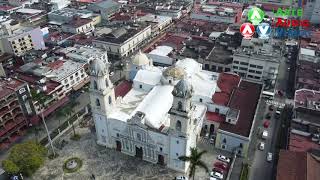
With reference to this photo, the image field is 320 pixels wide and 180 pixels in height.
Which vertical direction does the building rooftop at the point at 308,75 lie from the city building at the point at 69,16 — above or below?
below

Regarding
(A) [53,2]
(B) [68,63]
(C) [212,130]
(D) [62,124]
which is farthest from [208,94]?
(A) [53,2]

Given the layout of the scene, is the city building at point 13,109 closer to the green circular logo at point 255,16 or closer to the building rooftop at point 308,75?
the building rooftop at point 308,75

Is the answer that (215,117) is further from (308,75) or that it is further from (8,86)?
(8,86)

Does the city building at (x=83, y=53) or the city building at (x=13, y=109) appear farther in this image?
the city building at (x=83, y=53)

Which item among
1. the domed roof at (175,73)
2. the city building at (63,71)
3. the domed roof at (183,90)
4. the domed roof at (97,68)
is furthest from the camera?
the city building at (63,71)

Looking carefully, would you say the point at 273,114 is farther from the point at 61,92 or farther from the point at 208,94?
the point at 61,92

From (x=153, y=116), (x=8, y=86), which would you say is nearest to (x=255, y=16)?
(x=153, y=116)

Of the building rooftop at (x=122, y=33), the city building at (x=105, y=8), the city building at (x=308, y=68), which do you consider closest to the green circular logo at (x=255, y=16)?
the city building at (x=308, y=68)
